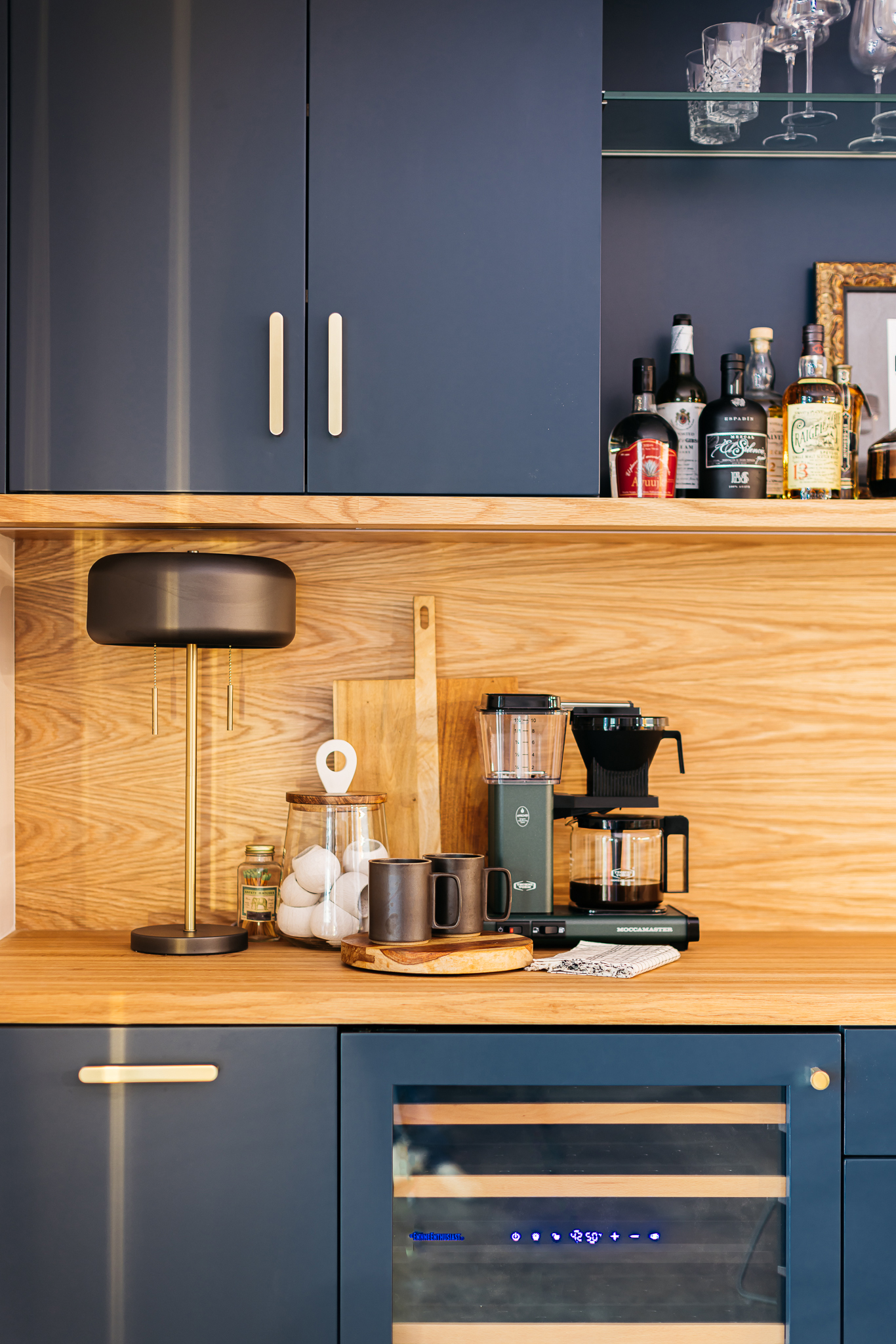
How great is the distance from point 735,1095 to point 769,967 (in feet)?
0.70

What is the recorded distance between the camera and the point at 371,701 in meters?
1.90

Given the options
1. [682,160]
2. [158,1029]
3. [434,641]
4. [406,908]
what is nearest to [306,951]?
[406,908]

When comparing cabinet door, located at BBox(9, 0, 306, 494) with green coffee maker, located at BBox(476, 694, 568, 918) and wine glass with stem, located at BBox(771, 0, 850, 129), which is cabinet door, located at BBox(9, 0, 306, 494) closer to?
green coffee maker, located at BBox(476, 694, 568, 918)

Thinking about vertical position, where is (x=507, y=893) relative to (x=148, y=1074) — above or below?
above

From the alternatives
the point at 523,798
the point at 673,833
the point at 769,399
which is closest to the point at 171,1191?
the point at 523,798

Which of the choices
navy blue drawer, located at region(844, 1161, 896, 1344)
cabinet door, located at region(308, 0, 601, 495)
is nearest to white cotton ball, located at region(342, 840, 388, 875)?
cabinet door, located at region(308, 0, 601, 495)

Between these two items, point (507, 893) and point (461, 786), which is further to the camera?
point (461, 786)

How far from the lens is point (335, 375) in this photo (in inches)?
63.1

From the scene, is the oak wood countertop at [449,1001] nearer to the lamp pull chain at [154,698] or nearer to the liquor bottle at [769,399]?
the lamp pull chain at [154,698]

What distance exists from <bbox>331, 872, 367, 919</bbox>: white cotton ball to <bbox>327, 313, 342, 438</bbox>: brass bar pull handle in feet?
2.27

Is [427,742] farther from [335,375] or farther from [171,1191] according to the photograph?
[171,1191]

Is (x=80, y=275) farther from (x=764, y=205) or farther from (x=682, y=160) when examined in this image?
(x=764, y=205)

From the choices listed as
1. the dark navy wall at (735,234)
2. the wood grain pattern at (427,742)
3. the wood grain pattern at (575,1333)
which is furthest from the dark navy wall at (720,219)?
the wood grain pattern at (575,1333)

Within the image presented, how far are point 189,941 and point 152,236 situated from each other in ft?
3.47
